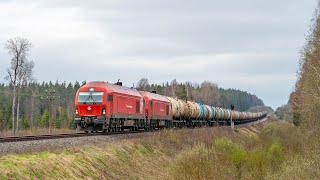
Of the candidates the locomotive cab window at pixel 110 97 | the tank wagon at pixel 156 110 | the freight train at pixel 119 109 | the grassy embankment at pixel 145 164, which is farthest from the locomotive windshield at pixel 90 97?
the tank wagon at pixel 156 110

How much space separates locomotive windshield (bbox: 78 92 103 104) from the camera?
98.9ft

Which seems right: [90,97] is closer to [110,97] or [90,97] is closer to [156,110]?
[110,97]

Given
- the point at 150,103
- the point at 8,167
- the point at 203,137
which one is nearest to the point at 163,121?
the point at 150,103

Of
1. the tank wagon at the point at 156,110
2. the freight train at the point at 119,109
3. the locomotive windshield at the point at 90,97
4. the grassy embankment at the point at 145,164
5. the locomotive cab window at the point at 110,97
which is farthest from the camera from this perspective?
the tank wagon at the point at 156,110

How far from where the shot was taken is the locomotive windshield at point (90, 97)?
3016 cm

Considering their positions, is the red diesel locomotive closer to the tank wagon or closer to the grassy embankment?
the grassy embankment

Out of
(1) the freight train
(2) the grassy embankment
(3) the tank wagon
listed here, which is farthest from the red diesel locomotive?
(3) the tank wagon

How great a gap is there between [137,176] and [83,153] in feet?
9.66

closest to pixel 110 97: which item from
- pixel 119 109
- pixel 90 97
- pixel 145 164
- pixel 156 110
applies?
pixel 90 97

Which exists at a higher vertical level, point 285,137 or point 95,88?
point 95,88

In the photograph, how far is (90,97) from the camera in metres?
30.5

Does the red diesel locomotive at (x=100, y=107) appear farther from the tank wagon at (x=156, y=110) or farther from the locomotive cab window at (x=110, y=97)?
the tank wagon at (x=156, y=110)

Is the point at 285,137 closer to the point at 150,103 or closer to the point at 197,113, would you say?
the point at 197,113

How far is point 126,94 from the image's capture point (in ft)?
111
